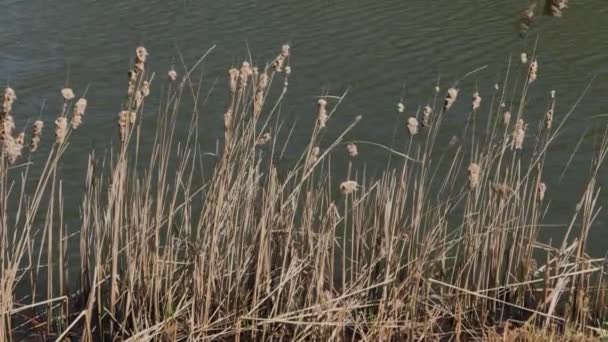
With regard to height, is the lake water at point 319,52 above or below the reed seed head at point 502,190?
below

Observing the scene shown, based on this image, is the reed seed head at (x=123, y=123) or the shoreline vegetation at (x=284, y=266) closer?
the reed seed head at (x=123, y=123)

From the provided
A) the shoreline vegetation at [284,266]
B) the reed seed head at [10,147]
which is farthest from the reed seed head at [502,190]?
the reed seed head at [10,147]

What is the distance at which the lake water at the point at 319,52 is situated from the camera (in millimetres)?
6926

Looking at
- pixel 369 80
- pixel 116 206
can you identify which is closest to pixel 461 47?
pixel 369 80

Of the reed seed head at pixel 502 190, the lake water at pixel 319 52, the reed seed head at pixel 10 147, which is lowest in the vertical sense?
the lake water at pixel 319 52

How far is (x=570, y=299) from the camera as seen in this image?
3.96 metres

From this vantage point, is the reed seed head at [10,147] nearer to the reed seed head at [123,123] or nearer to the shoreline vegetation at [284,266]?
the shoreline vegetation at [284,266]

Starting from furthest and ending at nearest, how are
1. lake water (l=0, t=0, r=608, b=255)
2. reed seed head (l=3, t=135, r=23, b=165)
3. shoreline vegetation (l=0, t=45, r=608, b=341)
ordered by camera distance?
lake water (l=0, t=0, r=608, b=255)
shoreline vegetation (l=0, t=45, r=608, b=341)
reed seed head (l=3, t=135, r=23, b=165)

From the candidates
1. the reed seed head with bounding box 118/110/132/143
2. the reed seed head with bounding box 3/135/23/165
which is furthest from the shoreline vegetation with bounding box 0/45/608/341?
the reed seed head with bounding box 3/135/23/165

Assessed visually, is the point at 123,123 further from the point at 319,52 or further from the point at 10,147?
the point at 319,52

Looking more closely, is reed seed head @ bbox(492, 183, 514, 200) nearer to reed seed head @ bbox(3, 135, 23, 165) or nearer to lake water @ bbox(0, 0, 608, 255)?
reed seed head @ bbox(3, 135, 23, 165)

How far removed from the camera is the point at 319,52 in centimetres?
855

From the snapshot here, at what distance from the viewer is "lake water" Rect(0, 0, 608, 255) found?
6926mm

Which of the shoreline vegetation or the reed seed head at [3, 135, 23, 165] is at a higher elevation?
the reed seed head at [3, 135, 23, 165]
